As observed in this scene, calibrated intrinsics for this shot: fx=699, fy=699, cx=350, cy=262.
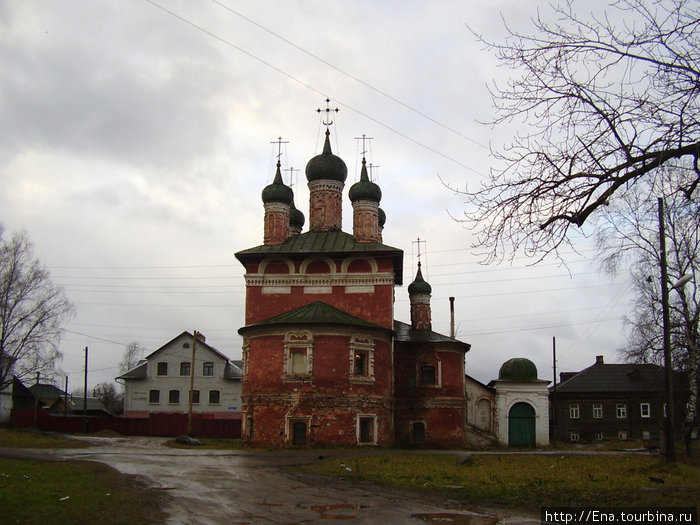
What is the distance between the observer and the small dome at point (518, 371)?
4122cm

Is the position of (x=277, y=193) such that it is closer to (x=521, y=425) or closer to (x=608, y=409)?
(x=521, y=425)

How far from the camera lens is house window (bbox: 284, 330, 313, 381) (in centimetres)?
3008

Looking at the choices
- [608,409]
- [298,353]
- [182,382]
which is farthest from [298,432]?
[608,409]

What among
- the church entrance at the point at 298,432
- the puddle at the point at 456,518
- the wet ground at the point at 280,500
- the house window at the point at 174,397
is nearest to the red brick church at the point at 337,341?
the church entrance at the point at 298,432

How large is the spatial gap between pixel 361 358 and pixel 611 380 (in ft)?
88.8

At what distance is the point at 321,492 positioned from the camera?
1390 centimetres

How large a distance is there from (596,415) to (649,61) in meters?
45.5

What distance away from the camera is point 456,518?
11094mm

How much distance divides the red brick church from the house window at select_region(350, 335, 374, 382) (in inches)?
2.0

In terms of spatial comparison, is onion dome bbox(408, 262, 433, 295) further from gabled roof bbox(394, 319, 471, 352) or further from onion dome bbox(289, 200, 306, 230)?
onion dome bbox(289, 200, 306, 230)

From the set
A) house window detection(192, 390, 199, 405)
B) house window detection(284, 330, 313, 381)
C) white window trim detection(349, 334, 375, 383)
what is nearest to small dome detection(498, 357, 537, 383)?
white window trim detection(349, 334, 375, 383)

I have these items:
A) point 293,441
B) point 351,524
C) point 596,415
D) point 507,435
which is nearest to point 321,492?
point 351,524

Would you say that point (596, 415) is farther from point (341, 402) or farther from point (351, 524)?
point (351, 524)

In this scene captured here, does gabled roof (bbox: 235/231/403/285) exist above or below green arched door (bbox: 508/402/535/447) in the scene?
above
